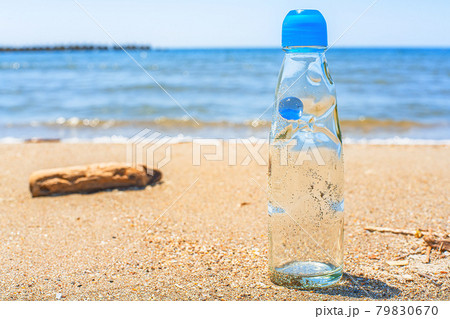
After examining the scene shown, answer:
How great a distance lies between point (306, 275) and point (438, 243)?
875 mm

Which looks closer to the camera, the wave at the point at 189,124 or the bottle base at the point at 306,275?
the bottle base at the point at 306,275

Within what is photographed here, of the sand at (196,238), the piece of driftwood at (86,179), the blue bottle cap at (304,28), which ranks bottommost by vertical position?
the sand at (196,238)

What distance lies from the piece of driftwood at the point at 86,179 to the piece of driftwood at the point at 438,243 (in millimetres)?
2135

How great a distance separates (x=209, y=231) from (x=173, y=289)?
30.3 inches

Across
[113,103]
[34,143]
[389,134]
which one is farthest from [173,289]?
[113,103]

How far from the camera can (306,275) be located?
1.95m

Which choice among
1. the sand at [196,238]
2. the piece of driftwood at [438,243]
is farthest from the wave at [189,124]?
the piece of driftwood at [438,243]

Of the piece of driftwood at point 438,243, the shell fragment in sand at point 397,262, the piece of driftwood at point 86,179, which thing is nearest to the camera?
the shell fragment in sand at point 397,262

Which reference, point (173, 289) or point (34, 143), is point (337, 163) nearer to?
point (173, 289)

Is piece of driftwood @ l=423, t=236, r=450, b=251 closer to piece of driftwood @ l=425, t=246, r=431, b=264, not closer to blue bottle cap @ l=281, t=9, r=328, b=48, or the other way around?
piece of driftwood @ l=425, t=246, r=431, b=264

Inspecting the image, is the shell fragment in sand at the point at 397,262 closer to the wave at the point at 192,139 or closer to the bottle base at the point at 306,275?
the bottle base at the point at 306,275

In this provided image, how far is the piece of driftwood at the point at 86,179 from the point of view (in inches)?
138

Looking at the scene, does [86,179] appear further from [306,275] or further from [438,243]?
[438,243]

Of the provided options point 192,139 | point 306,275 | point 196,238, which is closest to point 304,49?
point 306,275
